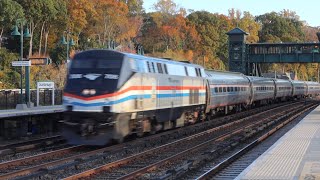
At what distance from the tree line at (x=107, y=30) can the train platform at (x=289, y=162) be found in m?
34.4

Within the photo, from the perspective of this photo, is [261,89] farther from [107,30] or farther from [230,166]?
[230,166]

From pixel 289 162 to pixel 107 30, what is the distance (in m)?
57.7

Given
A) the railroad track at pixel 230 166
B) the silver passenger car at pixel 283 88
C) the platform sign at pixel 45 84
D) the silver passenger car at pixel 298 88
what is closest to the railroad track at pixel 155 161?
the railroad track at pixel 230 166

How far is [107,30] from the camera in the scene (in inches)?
2670

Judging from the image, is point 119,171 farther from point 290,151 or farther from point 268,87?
point 268,87

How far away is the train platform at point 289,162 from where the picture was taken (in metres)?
10.3

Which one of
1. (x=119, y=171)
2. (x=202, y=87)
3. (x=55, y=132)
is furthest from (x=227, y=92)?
(x=119, y=171)

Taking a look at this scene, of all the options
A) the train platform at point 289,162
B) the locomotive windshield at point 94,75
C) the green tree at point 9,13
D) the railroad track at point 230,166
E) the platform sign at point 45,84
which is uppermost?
the green tree at point 9,13

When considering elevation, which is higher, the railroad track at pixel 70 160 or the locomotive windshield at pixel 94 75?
the locomotive windshield at pixel 94 75

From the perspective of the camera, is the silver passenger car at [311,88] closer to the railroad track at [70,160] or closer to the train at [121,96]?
the train at [121,96]

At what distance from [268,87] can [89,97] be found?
36.5 metres

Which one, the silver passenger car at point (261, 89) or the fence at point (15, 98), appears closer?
the fence at point (15, 98)

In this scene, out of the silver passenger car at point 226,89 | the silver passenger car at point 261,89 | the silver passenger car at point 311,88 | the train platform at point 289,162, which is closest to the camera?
the train platform at point 289,162

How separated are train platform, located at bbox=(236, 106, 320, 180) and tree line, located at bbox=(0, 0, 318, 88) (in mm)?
34386
